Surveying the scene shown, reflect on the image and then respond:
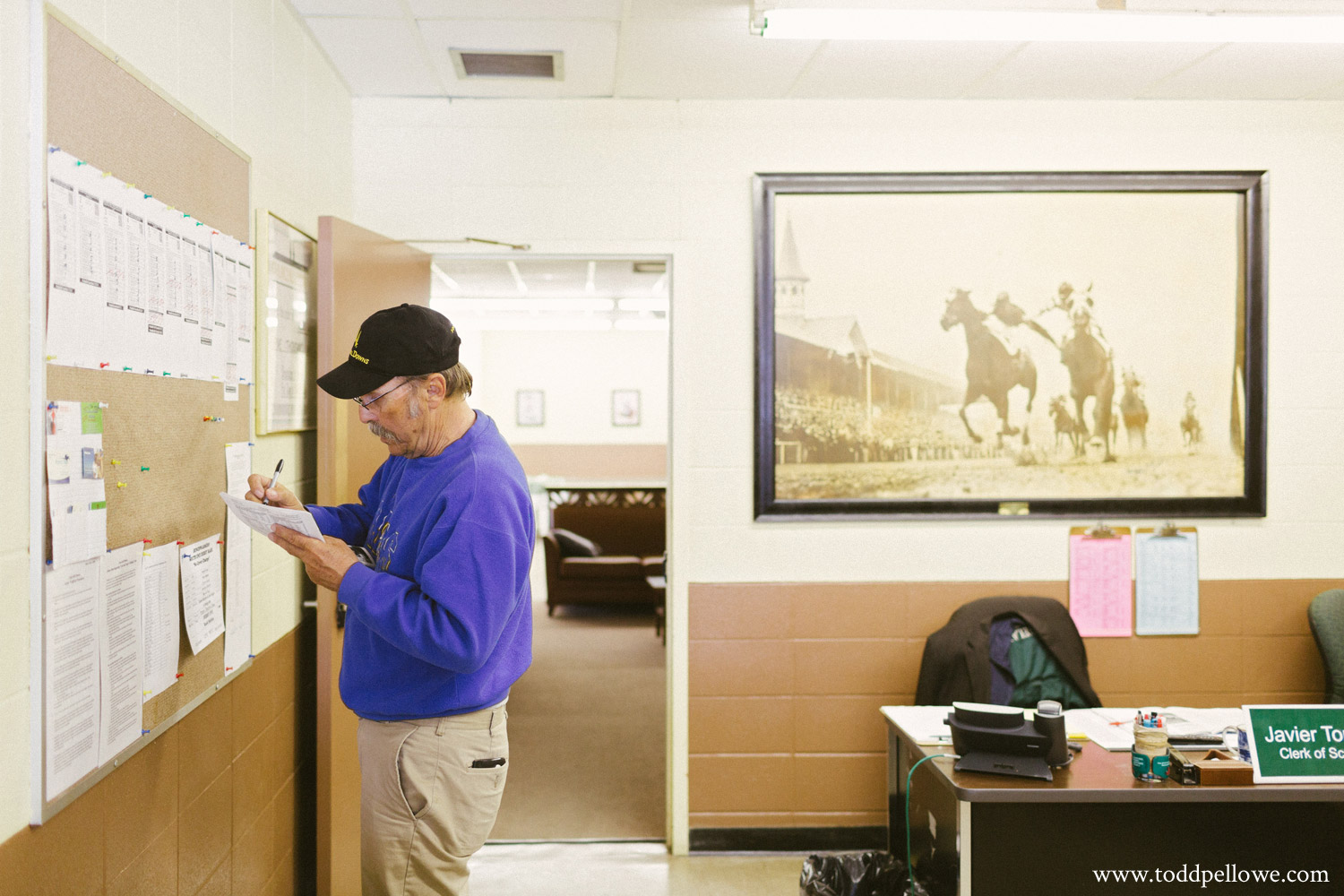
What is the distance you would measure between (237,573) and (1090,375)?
3010 mm

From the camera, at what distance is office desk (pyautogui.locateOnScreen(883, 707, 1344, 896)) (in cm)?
202

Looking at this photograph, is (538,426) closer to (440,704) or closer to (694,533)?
(694,533)

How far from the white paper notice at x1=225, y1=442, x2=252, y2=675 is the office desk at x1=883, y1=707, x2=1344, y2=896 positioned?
1784mm

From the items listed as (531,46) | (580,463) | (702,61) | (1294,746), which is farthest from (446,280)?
(1294,746)

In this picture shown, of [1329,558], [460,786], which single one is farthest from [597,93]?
[1329,558]

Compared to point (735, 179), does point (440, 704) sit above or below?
below

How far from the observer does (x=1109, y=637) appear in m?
3.32

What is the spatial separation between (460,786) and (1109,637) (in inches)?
104

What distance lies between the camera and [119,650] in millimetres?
1578

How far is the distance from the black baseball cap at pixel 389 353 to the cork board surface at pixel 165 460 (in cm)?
34

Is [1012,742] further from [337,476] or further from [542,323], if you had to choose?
[542,323]

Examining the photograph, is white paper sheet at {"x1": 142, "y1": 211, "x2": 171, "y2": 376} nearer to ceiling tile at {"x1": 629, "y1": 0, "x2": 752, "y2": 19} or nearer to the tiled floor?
ceiling tile at {"x1": 629, "y1": 0, "x2": 752, "y2": 19}

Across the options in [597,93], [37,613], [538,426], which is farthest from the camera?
[538,426]

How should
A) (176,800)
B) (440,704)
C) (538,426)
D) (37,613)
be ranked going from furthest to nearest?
1. (538,426)
2. (176,800)
3. (440,704)
4. (37,613)
